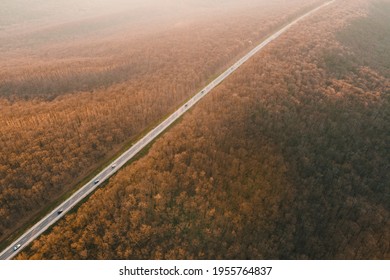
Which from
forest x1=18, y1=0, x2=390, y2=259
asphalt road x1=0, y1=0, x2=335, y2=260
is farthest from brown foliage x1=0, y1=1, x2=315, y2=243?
forest x1=18, y1=0, x2=390, y2=259

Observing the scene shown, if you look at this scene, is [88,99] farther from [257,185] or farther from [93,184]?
[257,185]

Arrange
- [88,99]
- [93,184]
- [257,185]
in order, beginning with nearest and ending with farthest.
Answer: [93,184] < [257,185] < [88,99]

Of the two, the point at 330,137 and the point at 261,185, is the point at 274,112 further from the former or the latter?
the point at 261,185

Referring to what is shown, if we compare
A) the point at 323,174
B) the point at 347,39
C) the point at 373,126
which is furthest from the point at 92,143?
the point at 347,39

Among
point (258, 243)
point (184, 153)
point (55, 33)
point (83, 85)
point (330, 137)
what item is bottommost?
point (258, 243)

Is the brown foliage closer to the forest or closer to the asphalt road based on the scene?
the asphalt road

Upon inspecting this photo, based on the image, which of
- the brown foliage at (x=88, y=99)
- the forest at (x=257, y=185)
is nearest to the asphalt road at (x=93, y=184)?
the forest at (x=257, y=185)

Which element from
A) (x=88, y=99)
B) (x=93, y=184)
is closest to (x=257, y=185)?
(x=93, y=184)

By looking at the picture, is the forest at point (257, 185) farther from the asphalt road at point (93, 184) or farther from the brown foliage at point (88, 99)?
the brown foliage at point (88, 99)
